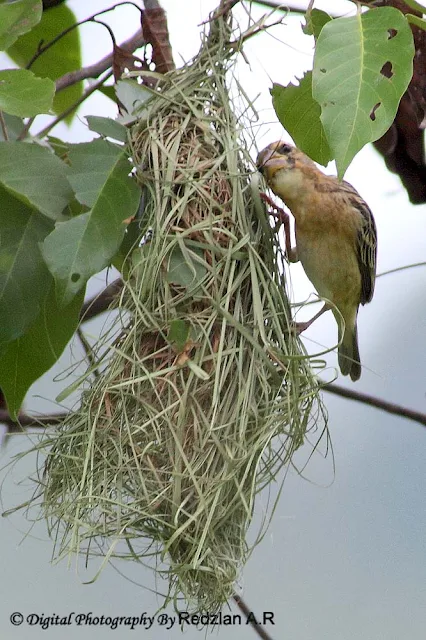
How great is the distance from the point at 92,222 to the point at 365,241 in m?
0.72

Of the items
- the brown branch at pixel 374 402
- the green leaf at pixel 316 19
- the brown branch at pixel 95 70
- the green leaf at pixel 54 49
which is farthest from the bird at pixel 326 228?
the green leaf at pixel 54 49

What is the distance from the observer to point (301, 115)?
1.24 metres

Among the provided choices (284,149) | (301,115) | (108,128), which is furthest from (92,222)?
(284,149)

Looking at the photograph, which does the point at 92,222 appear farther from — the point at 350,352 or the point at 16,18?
the point at 350,352

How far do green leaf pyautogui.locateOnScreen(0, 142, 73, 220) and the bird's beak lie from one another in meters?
0.35

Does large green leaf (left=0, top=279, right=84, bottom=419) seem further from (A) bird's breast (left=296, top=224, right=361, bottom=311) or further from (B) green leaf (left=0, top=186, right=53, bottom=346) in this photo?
(A) bird's breast (left=296, top=224, right=361, bottom=311)

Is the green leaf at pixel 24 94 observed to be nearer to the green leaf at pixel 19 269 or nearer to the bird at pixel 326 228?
the green leaf at pixel 19 269

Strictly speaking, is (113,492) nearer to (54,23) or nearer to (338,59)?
(338,59)

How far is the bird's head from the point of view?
4.75 ft

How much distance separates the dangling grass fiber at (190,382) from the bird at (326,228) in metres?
0.17

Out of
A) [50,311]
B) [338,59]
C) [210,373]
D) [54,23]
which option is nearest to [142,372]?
[210,373]

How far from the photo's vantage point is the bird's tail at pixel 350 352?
1869mm

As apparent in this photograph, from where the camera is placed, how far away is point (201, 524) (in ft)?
3.75

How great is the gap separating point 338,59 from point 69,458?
0.68 m
